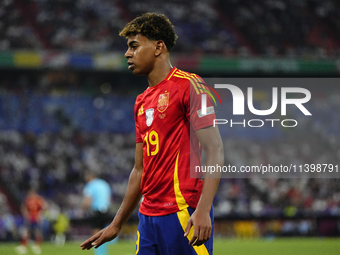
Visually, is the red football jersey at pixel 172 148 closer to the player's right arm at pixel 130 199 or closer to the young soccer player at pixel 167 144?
the young soccer player at pixel 167 144

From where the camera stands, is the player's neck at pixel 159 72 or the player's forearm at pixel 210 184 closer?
the player's forearm at pixel 210 184

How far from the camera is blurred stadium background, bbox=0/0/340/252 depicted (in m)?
20.5

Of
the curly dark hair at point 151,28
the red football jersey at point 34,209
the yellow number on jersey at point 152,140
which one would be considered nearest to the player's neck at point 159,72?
the curly dark hair at point 151,28

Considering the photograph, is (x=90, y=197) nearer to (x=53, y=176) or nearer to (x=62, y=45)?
(x=53, y=176)

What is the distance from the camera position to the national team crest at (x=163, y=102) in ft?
9.59

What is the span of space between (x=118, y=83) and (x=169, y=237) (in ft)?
72.8

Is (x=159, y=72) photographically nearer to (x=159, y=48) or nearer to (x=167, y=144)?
(x=159, y=48)

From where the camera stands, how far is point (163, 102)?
294 cm

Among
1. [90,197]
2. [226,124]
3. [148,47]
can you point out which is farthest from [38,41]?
[148,47]

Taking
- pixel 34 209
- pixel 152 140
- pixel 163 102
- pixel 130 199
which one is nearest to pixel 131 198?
pixel 130 199

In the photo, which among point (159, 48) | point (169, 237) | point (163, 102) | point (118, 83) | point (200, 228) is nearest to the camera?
point (200, 228)

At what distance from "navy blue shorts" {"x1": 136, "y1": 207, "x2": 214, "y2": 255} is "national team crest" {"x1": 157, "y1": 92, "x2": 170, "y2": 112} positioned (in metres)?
0.63

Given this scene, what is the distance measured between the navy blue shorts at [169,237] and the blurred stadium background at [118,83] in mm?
15477

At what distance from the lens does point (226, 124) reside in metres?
23.6
